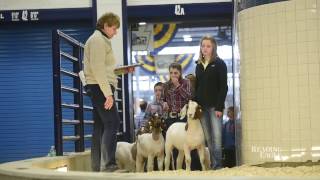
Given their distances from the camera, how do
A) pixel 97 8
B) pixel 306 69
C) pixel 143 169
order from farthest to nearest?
pixel 97 8
pixel 143 169
pixel 306 69

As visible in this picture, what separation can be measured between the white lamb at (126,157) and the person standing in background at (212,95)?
5.27 ft

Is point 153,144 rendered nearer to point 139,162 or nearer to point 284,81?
point 139,162

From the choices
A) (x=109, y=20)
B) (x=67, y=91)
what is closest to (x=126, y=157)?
(x=67, y=91)

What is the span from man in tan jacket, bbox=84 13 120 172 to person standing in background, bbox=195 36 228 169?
931 mm

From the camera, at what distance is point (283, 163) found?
4.23 m

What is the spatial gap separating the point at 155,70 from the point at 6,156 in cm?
1002

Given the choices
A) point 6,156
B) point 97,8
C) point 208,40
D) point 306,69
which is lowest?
point 6,156

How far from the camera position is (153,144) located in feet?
21.7

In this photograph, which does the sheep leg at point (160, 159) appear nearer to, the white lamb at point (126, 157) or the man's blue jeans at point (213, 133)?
the white lamb at point (126, 157)

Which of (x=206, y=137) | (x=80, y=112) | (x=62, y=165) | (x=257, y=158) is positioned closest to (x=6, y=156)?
(x=80, y=112)

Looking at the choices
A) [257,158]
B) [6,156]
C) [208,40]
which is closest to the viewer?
[257,158]

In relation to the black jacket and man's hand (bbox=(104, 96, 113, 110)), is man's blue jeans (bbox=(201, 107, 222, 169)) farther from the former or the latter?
man's hand (bbox=(104, 96, 113, 110))

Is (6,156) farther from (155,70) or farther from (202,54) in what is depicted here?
(155,70)

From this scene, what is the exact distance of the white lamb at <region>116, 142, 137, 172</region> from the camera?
716 cm
